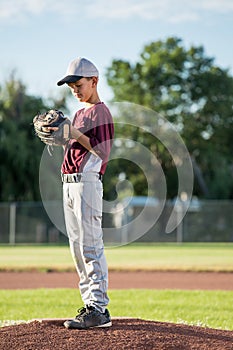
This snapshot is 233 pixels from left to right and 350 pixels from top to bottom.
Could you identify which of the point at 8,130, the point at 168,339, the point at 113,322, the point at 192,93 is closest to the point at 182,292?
the point at 113,322

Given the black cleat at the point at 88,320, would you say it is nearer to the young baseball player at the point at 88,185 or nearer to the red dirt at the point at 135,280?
the young baseball player at the point at 88,185

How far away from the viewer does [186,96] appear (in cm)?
5250

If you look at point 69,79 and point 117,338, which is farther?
point 69,79

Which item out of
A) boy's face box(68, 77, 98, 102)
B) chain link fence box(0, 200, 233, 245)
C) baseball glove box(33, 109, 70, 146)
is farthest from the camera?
chain link fence box(0, 200, 233, 245)

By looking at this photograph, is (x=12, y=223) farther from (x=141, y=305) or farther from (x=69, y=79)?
(x=69, y=79)

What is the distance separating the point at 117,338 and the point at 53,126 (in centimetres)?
168

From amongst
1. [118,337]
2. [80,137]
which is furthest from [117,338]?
→ [80,137]

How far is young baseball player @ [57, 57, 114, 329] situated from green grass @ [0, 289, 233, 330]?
2.29 metres

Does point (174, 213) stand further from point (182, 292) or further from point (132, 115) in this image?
point (182, 292)

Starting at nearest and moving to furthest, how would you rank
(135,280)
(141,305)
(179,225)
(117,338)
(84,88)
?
(117,338)
(84,88)
(141,305)
(135,280)
(179,225)

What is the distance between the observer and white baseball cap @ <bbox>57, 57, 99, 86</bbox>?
5.71 meters

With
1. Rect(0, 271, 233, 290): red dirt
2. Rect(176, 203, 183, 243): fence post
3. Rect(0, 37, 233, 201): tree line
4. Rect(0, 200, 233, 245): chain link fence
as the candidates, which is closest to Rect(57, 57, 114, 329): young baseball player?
Rect(0, 271, 233, 290): red dirt

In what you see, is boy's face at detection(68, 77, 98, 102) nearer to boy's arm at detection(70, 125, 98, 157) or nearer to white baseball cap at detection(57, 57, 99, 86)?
white baseball cap at detection(57, 57, 99, 86)

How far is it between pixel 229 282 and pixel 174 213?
21667mm
